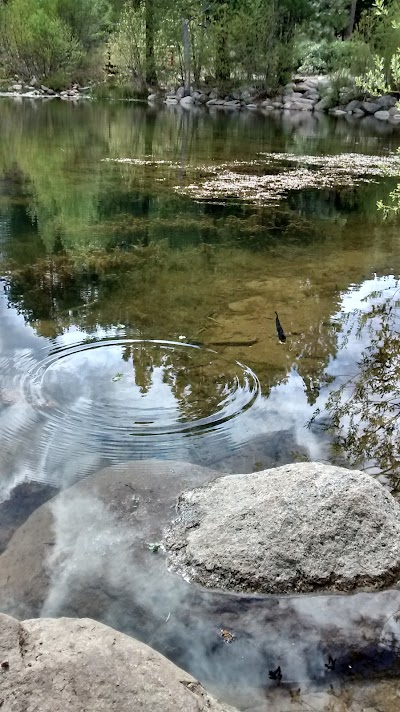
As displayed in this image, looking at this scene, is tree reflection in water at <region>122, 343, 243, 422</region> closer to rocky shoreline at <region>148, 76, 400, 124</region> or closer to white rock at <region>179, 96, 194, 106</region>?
rocky shoreline at <region>148, 76, 400, 124</region>

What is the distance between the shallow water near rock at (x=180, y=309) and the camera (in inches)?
165

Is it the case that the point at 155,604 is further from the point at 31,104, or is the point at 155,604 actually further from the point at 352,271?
the point at 31,104

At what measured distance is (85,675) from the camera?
1959mm

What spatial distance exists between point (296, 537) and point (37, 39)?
130ft

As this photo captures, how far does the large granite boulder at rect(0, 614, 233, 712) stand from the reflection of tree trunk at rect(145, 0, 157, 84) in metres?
40.3

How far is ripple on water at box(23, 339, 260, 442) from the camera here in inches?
173

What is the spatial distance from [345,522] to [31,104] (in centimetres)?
3182

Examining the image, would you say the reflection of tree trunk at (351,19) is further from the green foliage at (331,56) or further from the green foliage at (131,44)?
the green foliage at (131,44)

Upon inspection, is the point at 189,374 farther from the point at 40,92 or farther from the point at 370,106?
the point at 40,92

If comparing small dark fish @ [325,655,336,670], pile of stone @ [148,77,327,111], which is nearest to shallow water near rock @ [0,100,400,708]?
small dark fish @ [325,655,336,670]

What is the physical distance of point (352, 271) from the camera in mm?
7855

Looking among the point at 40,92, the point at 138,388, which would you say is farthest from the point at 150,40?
the point at 138,388

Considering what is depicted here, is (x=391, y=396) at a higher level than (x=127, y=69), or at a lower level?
lower

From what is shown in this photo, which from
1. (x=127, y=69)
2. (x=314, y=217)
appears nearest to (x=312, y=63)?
(x=127, y=69)
